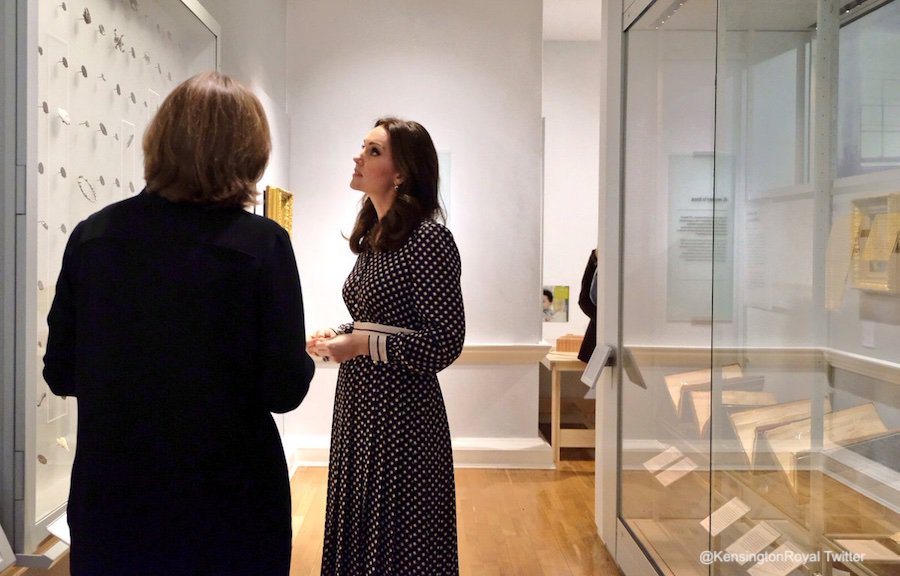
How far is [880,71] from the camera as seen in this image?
50.1 inches

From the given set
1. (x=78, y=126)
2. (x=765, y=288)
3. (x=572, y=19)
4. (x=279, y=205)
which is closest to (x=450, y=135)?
(x=279, y=205)

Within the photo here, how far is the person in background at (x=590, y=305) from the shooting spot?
471cm

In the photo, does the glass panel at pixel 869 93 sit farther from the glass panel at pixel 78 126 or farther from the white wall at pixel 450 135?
the white wall at pixel 450 135

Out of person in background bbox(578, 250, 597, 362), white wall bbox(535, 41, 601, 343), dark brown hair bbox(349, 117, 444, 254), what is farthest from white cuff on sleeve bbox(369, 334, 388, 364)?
white wall bbox(535, 41, 601, 343)

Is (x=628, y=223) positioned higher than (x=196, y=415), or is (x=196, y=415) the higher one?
(x=628, y=223)

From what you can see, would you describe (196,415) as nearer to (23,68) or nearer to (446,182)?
(23,68)

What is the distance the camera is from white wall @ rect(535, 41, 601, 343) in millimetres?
6387

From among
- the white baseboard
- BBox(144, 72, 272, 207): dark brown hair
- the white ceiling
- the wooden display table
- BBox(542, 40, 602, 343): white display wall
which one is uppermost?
the white ceiling

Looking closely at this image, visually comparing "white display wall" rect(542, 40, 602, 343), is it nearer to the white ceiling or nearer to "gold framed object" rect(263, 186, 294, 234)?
the white ceiling

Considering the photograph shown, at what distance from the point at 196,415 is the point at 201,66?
2232mm

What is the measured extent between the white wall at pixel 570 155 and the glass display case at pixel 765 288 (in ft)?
11.4

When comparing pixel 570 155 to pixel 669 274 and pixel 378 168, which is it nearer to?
pixel 669 274

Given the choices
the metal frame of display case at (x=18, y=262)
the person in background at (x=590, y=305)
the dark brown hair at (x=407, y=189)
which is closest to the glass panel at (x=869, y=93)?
the dark brown hair at (x=407, y=189)

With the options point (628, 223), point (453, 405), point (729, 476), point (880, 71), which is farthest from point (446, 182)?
point (880, 71)
